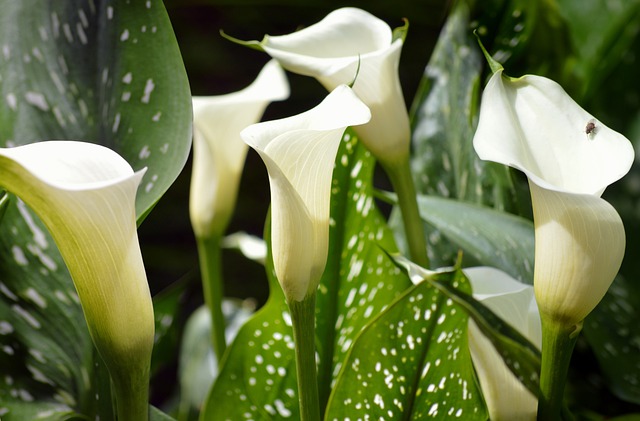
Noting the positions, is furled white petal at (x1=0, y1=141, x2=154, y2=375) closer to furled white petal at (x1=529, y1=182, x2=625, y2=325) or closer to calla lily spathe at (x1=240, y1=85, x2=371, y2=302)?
calla lily spathe at (x1=240, y1=85, x2=371, y2=302)

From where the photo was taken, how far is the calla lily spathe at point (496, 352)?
0.36m

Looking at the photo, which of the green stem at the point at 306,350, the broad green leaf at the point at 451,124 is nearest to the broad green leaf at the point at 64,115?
the green stem at the point at 306,350

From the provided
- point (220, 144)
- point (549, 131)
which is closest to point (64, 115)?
point (220, 144)

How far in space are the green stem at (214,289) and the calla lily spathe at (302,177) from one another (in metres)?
0.22

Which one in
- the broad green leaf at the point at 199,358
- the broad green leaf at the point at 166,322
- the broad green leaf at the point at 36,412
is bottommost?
the broad green leaf at the point at 199,358

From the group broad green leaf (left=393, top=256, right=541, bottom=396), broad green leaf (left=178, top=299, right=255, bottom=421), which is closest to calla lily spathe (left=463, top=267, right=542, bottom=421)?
broad green leaf (left=393, top=256, right=541, bottom=396)

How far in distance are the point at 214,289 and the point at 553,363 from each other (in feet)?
0.88

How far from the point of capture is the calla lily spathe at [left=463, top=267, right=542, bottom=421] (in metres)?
0.36

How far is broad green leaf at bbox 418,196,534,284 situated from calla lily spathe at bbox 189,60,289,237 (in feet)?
0.47

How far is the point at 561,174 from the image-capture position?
35 cm

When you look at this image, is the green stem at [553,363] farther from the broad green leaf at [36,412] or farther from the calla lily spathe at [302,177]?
the broad green leaf at [36,412]

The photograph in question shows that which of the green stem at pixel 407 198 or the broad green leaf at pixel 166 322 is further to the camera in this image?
the broad green leaf at pixel 166 322

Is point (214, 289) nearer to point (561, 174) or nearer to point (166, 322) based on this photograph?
point (166, 322)

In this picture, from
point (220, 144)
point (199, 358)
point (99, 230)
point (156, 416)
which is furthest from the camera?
point (199, 358)
